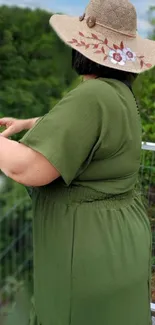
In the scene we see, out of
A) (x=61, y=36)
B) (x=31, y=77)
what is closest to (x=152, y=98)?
(x=31, y=77)

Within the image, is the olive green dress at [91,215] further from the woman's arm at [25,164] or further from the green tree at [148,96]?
the green tree at [148,96]

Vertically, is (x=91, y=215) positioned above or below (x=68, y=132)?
below

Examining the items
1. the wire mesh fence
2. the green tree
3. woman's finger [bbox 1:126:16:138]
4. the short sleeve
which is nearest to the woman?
the short sleeve

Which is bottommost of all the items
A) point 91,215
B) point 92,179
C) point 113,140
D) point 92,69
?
point 91,215

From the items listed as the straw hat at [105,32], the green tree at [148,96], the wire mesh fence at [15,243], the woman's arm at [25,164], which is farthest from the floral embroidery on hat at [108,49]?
the green tree at [148,96]

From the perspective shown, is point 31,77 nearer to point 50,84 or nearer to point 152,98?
point 50,84

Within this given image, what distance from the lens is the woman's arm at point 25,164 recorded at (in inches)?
46.3

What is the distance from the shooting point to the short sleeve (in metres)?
1.17

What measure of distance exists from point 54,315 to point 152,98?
2.85 metres

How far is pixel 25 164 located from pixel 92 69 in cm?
34

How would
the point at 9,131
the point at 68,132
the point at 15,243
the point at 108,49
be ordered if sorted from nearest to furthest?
the point at 68,132 → the point at 108,49 → the point at 9,131 → the point at 15,243

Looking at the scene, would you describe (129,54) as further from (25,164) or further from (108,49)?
(25,164)

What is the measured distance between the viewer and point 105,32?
4.21 feet

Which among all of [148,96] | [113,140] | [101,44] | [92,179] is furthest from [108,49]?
[148,96]
